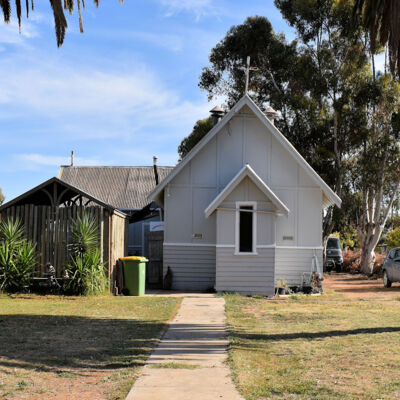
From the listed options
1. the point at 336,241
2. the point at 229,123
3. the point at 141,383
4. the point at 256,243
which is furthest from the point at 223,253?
the point at 336,241

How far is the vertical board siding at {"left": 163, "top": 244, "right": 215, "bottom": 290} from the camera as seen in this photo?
19719mm

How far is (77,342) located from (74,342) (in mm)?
46

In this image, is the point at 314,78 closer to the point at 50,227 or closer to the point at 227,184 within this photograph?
the point at 227,184

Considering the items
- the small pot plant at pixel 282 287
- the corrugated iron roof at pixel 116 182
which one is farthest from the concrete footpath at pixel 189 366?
the corrugated iron roof at pixel 116 182

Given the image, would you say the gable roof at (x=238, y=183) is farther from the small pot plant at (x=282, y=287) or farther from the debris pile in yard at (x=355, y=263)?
the debris pile in yard at (x=355, y=263)

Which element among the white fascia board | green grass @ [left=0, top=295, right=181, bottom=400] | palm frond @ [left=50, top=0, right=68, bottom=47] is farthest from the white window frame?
palm frond @ [left=50, top=0, right=68, bottom=47]

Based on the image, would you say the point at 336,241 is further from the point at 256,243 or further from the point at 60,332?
the point at 60,332

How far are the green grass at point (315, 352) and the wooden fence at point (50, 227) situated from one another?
16.7 feet

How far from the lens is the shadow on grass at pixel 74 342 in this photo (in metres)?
7.57

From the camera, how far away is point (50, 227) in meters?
17.0

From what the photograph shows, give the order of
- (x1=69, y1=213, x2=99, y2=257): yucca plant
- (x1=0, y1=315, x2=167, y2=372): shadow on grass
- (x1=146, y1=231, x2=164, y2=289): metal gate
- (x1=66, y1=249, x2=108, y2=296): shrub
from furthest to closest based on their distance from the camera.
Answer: (x1=146, y1=231, x2=164, y2=289): metal gate
(x1=69, y1=213, x2=99, y2=257): yucca plant
(x1=66, y1=249, x2=108, y2=296): shrub
(x1=0, y1=315, x2=167, y2=372): shadow on grass

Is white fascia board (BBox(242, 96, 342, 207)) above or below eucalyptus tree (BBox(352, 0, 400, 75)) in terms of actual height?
below

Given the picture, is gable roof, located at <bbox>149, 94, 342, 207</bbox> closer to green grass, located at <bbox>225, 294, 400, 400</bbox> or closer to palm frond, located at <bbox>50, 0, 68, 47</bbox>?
green grass, located at <bbox>225, 294, 400, 400</bbox>

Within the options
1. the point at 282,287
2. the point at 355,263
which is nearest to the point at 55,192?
the point at 282,287
